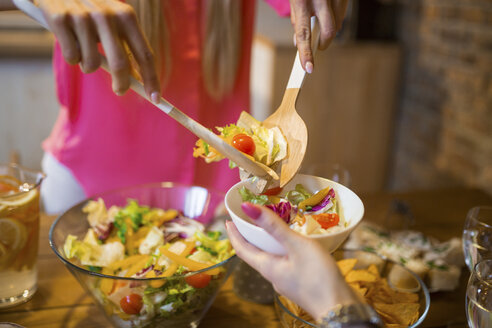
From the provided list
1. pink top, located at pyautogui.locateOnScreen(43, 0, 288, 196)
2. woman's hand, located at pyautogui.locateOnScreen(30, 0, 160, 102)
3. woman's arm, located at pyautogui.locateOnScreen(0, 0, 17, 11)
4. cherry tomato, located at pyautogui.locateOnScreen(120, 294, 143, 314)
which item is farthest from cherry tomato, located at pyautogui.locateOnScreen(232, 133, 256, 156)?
pink top, located at pyautogui.locateOnScreen(43, 0, 288, 196)

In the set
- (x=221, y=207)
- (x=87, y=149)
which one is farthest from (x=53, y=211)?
(x=221, y=207)

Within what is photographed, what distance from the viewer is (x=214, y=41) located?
1.41 m

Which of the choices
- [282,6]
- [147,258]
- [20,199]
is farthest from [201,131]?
[282,6]

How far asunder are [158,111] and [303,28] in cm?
63

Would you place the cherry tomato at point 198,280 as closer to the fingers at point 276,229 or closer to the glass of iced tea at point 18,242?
the fingers at point 276,229

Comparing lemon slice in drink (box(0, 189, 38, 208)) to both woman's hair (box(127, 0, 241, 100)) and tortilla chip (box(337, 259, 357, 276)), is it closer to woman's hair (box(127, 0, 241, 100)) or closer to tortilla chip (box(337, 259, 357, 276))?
woman's hair (box(127, 0, 241, 100))

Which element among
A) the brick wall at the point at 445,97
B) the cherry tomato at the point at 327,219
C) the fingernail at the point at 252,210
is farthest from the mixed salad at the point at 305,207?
the brick wall at the point at 445,97

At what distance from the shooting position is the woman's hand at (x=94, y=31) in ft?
2.15

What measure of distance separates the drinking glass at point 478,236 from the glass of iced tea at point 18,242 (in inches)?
36.8

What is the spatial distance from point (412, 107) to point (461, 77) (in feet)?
1.63

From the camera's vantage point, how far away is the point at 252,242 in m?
0.72

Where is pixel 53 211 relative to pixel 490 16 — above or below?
below

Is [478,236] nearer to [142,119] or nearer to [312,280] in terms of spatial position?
[312,280]

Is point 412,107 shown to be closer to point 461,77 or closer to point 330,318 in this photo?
point 461,77
